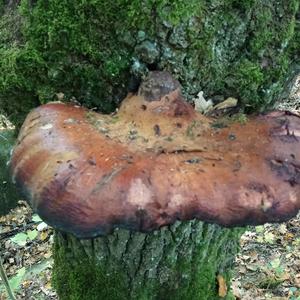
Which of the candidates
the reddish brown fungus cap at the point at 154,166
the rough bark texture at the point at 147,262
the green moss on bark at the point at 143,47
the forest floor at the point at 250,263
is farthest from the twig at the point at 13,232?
the reddish brown fungus cap at the point at 154,166

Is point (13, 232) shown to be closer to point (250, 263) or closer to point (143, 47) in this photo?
point (250, 263)

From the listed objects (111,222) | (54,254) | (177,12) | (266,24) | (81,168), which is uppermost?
(177,12)

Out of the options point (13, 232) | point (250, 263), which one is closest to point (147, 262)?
point (250, 263)

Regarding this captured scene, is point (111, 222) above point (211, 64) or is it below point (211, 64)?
below

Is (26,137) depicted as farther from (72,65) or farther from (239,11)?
(239,11)

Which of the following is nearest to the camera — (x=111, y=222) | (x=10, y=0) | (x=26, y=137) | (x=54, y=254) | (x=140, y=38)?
(x=111, y=222)

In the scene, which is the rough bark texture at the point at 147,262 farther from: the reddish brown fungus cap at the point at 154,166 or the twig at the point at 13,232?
the twig at the point at 13,232

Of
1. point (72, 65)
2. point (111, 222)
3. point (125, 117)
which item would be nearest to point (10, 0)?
point (72, 65)

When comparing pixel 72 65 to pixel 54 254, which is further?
pixel 54 254
